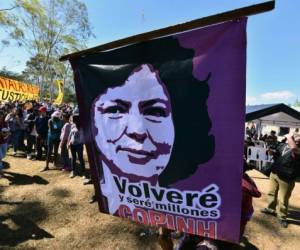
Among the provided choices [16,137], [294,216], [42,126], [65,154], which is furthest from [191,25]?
[16,137]

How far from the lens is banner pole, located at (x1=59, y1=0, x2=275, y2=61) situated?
1588mm

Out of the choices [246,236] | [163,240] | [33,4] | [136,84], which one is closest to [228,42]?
[136,84]

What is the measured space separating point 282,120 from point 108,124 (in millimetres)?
16122

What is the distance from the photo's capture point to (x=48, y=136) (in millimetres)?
9023

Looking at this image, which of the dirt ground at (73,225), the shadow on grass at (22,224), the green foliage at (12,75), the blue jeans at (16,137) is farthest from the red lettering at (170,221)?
the green foliage at (12,75)

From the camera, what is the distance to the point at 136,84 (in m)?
2.12

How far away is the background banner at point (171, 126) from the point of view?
5.82 feet

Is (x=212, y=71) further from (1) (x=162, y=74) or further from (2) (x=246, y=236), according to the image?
(2) (x=246, y=236)

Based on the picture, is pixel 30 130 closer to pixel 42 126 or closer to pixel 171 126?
pixel 42 126

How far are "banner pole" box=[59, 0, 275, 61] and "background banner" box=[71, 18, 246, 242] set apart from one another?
39 mm

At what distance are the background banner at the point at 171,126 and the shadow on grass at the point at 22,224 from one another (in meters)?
2.92

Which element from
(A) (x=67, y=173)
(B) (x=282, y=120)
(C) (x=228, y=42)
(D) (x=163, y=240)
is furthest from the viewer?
(B) (x=282, y=120)

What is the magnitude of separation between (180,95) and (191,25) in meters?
0.45

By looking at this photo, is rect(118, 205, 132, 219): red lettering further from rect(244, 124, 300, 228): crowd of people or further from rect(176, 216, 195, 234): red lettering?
rect(244, 124, 300, 228): crowd of people
